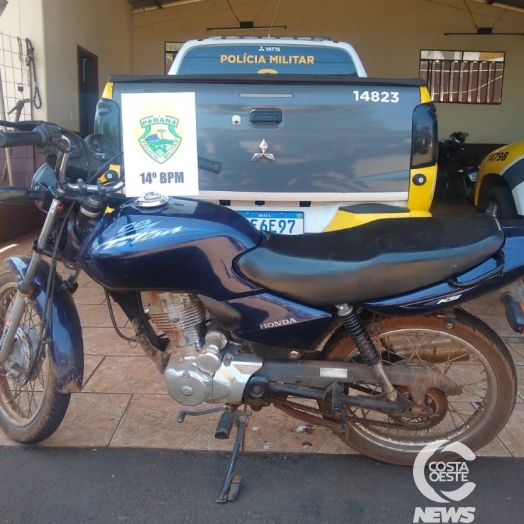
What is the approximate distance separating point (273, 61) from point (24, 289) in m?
3.54

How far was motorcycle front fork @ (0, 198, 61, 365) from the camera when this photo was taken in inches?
95.6

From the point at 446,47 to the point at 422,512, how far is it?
464 inches

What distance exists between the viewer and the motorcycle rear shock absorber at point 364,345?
2.24m

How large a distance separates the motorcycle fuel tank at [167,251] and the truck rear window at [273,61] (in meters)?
3.38

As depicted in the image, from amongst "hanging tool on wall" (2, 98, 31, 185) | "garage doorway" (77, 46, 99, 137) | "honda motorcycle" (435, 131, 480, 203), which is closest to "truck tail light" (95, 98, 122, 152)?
"hanging tool on wall" (2, 98, 31, 185)

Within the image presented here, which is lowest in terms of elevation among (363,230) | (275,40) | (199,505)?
(199,505)

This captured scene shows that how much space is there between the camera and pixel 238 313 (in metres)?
2.29

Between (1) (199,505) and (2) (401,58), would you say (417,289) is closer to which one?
(1) (199,505)

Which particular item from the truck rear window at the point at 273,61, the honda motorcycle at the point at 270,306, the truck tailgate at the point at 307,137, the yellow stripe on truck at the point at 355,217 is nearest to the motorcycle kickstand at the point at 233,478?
the honda motorcycle at the point at 270,306

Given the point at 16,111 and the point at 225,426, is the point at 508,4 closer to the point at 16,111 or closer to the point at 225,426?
the point at 16,111

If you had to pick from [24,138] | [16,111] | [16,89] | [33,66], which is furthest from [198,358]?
[33,66]

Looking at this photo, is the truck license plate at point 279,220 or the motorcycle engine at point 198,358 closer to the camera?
the motorcycle engine at point 198,358

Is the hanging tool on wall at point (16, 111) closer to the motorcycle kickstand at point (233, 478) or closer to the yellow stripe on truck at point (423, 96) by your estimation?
the yellow stripe on truck at point (423, 96)

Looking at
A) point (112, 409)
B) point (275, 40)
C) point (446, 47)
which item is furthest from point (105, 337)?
point (446, 47)
